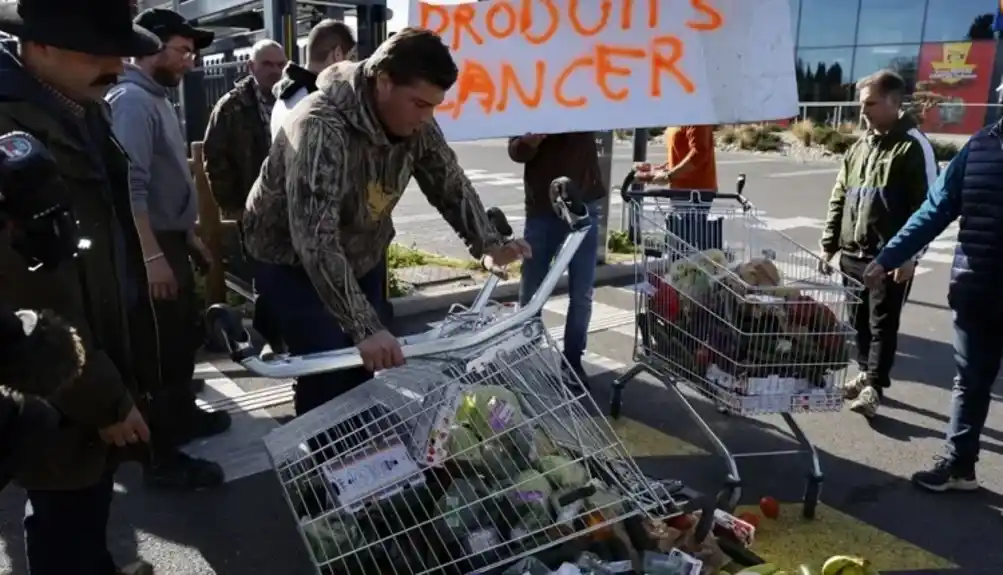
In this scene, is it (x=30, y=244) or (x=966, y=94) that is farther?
(x=966, y=94)

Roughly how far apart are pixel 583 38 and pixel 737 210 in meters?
1.39

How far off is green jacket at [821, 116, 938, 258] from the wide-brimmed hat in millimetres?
3970

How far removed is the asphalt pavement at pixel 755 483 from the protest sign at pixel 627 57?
3.33 ft

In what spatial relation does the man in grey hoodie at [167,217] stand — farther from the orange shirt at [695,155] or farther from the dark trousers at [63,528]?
the orange shirt at [695,155]

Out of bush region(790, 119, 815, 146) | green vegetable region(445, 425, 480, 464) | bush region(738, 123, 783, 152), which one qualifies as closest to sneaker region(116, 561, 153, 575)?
green vegetable region(445, 425, 480, 464)

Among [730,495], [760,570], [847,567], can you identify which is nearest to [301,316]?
[760,570]

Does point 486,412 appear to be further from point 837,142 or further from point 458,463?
point 837,142

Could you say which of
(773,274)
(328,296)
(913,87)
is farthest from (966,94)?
(328,296)

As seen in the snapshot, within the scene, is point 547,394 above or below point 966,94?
below

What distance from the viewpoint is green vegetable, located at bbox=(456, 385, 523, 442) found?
232cm

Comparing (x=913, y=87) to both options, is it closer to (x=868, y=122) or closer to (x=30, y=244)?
(x=868, y=122)

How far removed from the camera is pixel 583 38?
4.78 m

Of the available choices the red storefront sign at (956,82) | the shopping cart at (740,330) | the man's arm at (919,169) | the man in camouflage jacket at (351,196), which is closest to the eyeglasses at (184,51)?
the man in camouflage jacket at (351,196)

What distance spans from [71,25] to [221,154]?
2.51 meters
